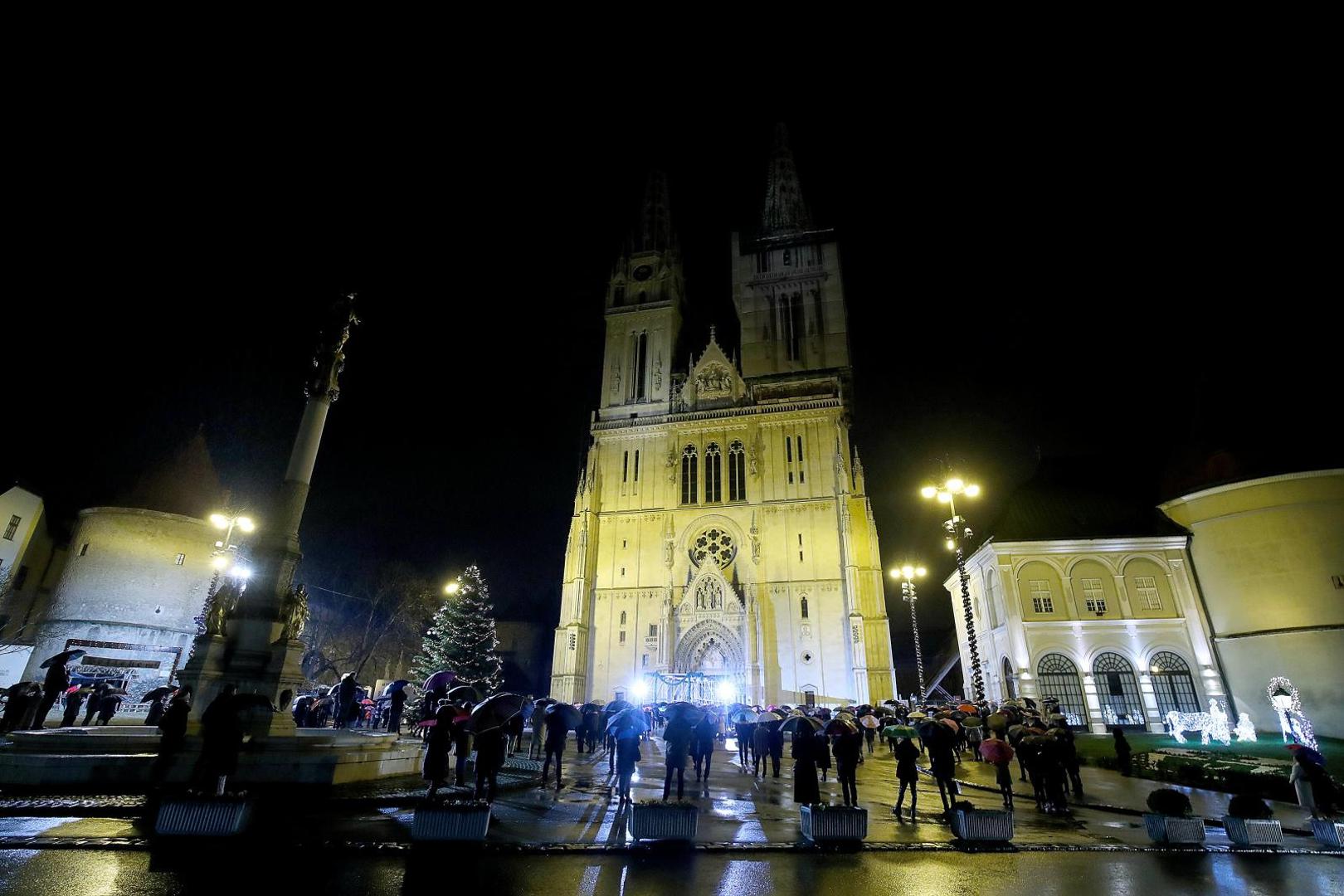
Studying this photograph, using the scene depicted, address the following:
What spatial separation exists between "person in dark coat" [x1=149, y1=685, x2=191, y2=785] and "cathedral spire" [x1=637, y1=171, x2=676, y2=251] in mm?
45484

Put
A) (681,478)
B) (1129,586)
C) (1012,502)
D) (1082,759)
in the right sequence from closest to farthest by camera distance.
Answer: (1082,759) < (1129,586) < (1012,502) < (681,478)

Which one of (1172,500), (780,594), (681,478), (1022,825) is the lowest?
(1022,825)

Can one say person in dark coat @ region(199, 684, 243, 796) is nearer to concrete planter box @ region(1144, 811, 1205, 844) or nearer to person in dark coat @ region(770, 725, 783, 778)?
person in dark coat @ region(770, 725, 783, 778)

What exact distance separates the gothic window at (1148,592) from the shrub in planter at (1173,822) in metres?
23.3

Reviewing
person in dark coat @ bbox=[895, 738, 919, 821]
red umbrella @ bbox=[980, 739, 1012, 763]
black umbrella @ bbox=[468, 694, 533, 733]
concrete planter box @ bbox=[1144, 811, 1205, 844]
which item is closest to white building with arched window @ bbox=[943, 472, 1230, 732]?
red umbrella @ bbox=[980, 739, 1012, 763]

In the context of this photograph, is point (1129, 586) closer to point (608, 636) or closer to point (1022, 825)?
point (1022, 825)

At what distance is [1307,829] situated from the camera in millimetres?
8617

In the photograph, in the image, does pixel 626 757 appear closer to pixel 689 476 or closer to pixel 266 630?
pixel 266 630

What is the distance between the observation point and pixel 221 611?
11.5 m

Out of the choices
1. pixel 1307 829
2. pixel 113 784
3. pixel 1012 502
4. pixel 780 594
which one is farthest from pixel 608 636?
pixel 1307 829

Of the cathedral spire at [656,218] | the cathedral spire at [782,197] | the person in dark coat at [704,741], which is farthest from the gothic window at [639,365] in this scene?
the person in dark coat at [704,741]

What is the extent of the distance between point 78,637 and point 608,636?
82.0 ft

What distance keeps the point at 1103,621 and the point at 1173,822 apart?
22.2m

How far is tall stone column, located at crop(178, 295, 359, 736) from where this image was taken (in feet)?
35.6
